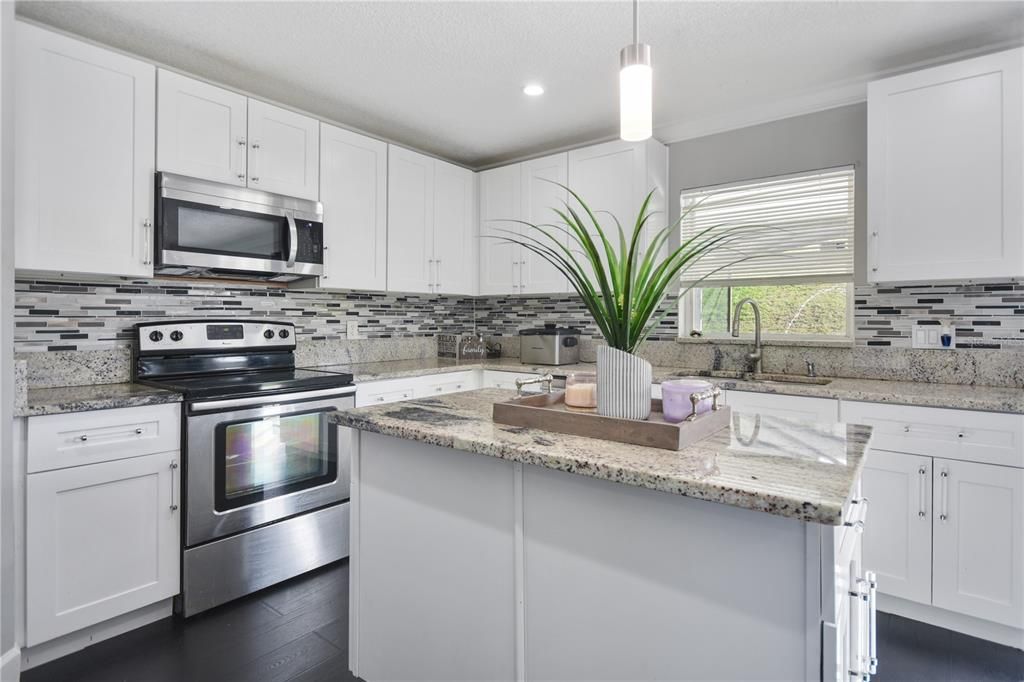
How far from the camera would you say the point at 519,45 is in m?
2.45

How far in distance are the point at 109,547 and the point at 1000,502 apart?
3303 millimetres

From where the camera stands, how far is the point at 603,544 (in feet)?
3.90

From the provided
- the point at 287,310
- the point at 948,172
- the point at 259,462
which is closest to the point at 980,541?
the point at 948,172

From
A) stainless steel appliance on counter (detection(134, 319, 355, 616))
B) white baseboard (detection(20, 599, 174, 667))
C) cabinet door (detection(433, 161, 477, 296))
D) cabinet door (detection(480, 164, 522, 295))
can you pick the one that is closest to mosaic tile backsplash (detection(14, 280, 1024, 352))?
stainless steel appliance on counter (detection(134, 319, 355, 616))

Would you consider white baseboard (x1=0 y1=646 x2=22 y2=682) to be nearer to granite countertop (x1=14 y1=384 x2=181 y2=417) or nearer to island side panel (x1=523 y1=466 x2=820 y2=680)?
granite countertop (x1=14 y1=384 x2=181 y2=417)

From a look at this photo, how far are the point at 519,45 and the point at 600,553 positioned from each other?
7.09 feet

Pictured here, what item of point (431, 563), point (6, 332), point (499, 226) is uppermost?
point (499, 226)

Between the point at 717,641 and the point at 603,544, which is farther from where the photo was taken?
the point at 603,544

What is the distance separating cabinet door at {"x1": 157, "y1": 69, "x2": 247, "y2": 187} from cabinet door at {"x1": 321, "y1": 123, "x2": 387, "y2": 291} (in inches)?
18.8

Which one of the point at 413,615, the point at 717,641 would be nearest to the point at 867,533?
the point at 717,641

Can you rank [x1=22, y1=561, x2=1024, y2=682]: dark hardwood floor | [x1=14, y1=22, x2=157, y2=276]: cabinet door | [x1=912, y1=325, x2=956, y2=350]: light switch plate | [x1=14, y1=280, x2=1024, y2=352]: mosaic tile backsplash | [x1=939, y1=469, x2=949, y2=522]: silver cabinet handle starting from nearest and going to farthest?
1. [x1=22, y1=561, x2=1024, y2=682]: dark hardwood floor
2. [x1=14, y1=22, x2=157, y2=276]: cabinet door
3. [x1=939, y1=469, x2=949, y2=522]: silver cabinet handle
4. [x1=14, y1=280, x2=1024, y2=352]: mosaic tile backsplash
5. [x1=912, y1=325, x2=956, y2=350]: light switch plate

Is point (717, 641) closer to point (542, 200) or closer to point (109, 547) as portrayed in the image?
point (109, 547)

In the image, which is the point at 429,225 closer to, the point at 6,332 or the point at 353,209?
the point at 353,209

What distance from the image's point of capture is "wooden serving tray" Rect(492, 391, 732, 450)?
1213 millimetres
